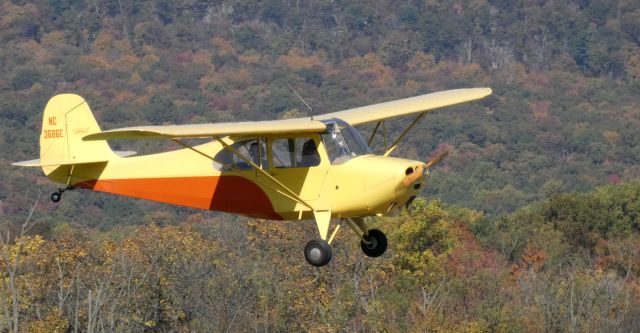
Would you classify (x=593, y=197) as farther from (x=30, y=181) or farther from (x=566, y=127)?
(x=566, y=127)

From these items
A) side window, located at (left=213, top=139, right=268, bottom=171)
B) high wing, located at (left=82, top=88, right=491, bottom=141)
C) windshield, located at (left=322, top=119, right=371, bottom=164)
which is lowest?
side window, located at (left=213, top=139, right=268, bottom=171)

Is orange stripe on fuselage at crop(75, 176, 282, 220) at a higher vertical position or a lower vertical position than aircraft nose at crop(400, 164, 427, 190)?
lower

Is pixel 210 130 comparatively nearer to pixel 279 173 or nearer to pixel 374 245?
pixel 279 173

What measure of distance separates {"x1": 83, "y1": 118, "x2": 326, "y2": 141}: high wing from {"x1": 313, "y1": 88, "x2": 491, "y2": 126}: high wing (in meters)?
2.45

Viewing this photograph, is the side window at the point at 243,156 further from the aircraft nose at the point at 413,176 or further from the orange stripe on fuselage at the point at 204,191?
the aircraft nose at the point at 413,176

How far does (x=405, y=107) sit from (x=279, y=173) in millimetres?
4565

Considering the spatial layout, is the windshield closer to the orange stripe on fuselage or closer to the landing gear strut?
the orange stripe on fuselage

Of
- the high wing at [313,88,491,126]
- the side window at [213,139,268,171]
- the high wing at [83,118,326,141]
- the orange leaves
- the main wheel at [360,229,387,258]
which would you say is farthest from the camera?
the orange leaves

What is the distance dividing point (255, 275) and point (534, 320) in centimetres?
1004

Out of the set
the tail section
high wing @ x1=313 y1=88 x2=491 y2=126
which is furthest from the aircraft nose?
the tail section

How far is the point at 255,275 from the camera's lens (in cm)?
5278

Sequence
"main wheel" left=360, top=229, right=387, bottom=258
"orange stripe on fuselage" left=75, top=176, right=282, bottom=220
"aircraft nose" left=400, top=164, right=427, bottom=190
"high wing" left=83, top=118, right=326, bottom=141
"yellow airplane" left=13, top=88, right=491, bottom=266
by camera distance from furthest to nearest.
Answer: "main wheel" left=360, top=229, right=387, bottom=258
"orange stripe on fuselage" left=75, top=176, right=282, bottom=220
"yellow airplane" left=13, top=88, right=491, bottom=266
"aircraft nose" left=400, top=164, right=427, bottom=190
"high wing" left=83, top=118, right=326, bottom=141

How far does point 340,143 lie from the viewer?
23328 millimetres

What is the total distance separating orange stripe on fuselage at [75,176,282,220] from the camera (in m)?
24.0
